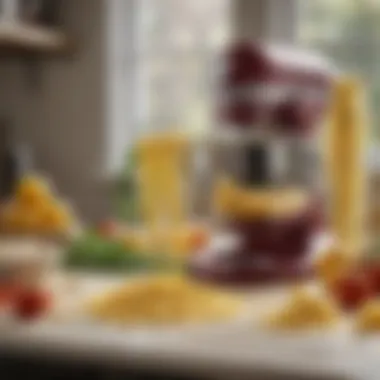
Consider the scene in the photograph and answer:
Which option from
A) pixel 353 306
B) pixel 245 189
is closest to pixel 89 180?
pixel 245 189

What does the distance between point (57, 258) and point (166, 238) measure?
0.17m

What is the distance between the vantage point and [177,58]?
2041 mm

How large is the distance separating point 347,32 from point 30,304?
0.97m

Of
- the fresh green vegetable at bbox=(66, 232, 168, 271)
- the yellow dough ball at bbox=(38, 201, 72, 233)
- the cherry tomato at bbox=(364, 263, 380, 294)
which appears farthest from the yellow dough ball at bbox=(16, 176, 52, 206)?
the cherry tomato at bbox=(364, 263, 380, 294)

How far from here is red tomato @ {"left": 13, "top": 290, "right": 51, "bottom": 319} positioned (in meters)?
1.04

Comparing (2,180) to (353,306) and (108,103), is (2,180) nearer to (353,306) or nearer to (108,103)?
(108,103)

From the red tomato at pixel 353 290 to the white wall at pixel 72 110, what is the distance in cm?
102

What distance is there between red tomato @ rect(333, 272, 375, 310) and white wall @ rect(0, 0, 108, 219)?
102cm

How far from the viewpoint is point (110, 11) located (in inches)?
81.4

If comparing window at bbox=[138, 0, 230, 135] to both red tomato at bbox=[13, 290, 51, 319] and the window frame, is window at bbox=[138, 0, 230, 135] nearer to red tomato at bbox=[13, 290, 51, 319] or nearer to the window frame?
the window frame

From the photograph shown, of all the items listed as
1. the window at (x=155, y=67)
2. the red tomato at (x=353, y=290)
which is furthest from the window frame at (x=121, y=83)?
the red tomato at (x=353, y=290)

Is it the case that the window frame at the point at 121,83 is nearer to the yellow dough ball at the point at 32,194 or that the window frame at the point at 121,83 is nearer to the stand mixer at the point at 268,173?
the yellow dough ball at the point at 32,194

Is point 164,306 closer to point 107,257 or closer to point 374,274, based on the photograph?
point 374,274

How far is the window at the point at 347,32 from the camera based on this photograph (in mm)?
1805
